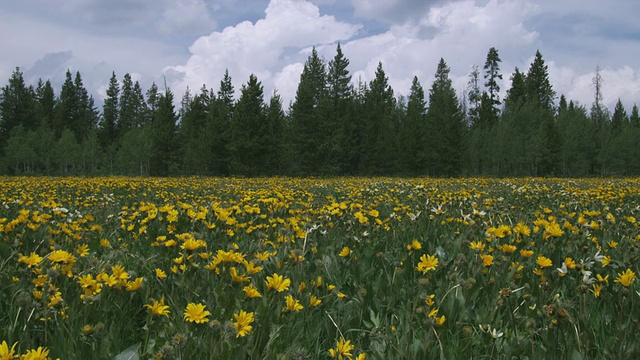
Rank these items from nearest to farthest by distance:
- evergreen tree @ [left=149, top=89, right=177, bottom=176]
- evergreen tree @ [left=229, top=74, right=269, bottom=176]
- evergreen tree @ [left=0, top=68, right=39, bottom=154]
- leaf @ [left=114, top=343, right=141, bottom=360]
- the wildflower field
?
leaf @ [left=114, top=343, right=141, bottom=360], the wildflower field, evergreen tree @ [left=229, top=74, right=269, bottom=176], evergreen tree @ [left=149, top=89, right=177, bottom=176], evergreen tree @ [left=0, top=68, right=39, bottom=154]

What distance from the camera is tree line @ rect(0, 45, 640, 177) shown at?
39750 millimetres

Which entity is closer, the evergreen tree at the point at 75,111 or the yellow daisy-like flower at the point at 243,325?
the yellow daisy-like flower at the point at 243,325

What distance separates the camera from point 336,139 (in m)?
40.4

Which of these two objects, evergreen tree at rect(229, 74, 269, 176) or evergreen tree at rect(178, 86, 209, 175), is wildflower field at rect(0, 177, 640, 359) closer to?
evergreen tree at rect(229, 74, 269, 176)

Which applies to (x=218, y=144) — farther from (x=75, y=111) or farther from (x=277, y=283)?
(x=75, y=111)

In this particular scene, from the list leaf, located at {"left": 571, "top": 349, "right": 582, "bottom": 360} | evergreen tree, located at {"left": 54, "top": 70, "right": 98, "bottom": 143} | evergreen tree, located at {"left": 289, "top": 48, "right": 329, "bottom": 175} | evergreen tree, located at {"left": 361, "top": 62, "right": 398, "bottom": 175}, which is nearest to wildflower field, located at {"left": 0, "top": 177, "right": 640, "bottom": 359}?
leaf, located at {"left": 571, "top": 349, "right": 582, "bottom": 360}

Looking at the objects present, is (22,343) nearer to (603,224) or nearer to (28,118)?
(603,224)

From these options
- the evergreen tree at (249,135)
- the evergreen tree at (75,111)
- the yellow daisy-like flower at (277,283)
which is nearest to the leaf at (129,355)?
the yellow daisy-like flower at (277,283)

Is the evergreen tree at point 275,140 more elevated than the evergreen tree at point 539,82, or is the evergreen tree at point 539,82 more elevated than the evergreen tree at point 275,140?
the evergreen tree at point 539,82

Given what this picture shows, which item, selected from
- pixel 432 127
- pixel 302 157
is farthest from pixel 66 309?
pixel 432 127

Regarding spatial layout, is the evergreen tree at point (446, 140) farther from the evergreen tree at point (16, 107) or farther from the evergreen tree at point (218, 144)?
the evergreen tree at point (16, 107)

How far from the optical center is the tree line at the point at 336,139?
130ft

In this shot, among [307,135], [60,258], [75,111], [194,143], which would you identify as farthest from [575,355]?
[75,111]

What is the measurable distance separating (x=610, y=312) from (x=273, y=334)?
1770 millimetres
